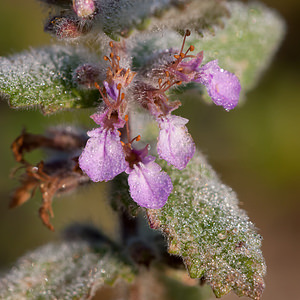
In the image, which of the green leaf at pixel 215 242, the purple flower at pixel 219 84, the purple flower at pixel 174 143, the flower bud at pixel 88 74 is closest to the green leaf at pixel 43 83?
the flower bud at pixel 88 74

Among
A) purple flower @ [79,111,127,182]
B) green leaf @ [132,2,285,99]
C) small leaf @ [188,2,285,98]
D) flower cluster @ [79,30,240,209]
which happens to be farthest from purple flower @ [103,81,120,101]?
small leaf @ [188,2,285,98]

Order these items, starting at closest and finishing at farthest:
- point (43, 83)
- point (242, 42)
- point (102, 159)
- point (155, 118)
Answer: point (102, 159) < point (155, 118) < point (43, 83) < point (242, 42)

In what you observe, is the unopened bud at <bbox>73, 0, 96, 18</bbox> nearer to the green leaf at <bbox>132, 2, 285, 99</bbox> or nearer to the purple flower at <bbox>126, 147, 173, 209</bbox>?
the green leaf at <bbox>132, 2, 285, 99</bbox>

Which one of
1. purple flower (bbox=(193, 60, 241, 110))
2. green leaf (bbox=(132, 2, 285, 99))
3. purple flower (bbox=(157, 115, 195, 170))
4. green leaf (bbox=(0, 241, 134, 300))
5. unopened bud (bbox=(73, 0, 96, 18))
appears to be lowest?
green leaf (bbox=(0, 241, 134, 300))

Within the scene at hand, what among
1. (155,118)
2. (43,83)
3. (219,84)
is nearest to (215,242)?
(155,118)

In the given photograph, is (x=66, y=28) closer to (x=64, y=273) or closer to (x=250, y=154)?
(x=64, y=273)

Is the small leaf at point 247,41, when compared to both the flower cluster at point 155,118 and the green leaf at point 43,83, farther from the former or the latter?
the green leaf at point 43,83
